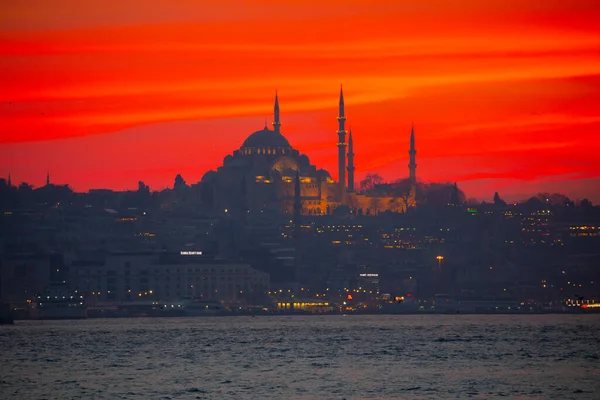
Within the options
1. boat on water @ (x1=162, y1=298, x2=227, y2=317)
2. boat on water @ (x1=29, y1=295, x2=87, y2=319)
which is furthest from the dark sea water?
boat on water @ (x1=162, y1=298, x2=227, y2=317)

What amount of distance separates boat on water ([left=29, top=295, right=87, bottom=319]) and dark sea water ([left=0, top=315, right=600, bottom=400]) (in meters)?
23.6

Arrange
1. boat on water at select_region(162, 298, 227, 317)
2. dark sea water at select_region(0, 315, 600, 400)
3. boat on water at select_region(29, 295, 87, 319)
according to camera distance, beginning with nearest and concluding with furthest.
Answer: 1. dark sea water at select_region(0, 315, 600, 400)
2. boat on water at select_region(29, 295, 87, 319)
3. boat on water at select_region(162, 298, 227, 317)

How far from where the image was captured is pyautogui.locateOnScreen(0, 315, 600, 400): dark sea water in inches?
2685

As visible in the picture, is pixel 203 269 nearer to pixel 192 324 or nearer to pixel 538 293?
pixel 538 293

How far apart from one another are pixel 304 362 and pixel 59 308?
75785 mm

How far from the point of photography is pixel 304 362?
275 ft

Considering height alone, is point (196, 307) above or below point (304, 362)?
above

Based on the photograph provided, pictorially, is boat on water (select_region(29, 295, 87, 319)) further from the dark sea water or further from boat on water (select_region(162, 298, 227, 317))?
the dark sea water

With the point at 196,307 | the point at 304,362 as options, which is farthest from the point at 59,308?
the point at 304,362

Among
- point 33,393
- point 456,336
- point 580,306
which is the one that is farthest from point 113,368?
point 580,306

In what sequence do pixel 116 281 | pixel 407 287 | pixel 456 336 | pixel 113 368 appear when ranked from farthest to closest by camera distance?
pixel 407 287, pixel 116 281, pixel 456 336, pixel 113 368

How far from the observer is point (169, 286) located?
184875 millimetres

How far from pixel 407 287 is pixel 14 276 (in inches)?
1652

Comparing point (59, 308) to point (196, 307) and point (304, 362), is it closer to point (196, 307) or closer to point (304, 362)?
point (196, 307)
